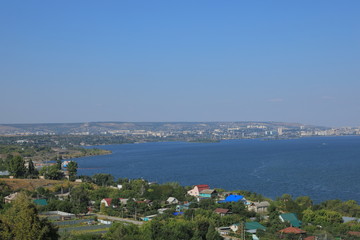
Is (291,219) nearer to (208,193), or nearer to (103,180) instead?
(208,193)

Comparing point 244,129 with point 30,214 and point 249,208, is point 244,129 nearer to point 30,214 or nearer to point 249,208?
point 249,208

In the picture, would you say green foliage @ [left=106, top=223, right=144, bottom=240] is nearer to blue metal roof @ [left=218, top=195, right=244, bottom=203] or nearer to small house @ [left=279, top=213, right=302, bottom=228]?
small house @ [left=279, top=213, right=302, bottom=228]

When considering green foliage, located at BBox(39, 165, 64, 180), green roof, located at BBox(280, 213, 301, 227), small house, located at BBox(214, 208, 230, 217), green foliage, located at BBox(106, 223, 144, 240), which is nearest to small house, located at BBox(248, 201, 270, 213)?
small house, located at BBox(214, 208, 230, 217)

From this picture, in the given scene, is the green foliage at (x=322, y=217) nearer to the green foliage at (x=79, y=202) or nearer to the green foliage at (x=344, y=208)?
the green foliage at (x=344, y=208)

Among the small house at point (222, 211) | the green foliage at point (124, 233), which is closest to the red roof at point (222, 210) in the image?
the small house at point (222, 211)

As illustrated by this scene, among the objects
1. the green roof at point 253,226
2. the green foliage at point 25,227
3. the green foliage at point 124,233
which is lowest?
the green roof at point 253,226

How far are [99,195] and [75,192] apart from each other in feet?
2.69

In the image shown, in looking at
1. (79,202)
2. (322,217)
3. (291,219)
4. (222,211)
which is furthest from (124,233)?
(322,217)

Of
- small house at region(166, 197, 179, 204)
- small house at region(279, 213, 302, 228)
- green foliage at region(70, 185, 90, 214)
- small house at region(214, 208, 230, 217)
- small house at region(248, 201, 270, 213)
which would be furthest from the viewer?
small house at region(166, 197, 179, 204)

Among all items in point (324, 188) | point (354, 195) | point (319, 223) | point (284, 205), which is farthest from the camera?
point (324, 188)

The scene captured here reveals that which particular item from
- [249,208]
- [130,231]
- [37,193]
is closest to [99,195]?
[37,193]

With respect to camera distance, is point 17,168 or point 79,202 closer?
point 79,202

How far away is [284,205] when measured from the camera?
12.5 m

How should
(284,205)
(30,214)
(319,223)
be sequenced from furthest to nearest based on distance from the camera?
1. (284,205)
2. (319,223)
3. (30,214)
